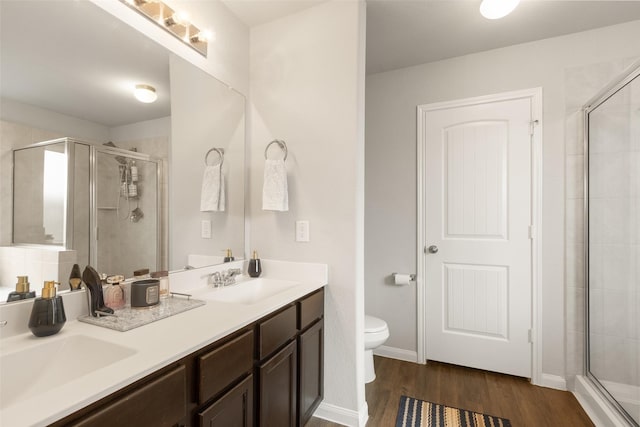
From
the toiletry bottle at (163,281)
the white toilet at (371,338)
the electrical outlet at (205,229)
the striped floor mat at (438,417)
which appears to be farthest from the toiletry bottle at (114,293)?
the striped floor mat at (438,417)

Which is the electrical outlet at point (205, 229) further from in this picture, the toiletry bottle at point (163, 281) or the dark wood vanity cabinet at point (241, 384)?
the dark wood vanity cabinet at point (241, 384)

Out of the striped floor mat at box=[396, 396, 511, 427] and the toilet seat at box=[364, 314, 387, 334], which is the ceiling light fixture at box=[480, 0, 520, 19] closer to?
the toilet seat at box=[364, 314, 387, 334]

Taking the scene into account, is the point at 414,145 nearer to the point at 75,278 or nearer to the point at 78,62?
the point at 78,62

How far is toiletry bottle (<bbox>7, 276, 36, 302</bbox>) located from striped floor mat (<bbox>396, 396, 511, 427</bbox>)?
6.05 feet

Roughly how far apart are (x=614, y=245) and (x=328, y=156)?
5.95ft

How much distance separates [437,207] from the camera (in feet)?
8.23

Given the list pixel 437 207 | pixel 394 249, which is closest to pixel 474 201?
pixel 437 207

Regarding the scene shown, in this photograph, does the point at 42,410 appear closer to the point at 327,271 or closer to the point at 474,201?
the point at 327,271

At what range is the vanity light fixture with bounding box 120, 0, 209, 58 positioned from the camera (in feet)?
4.48

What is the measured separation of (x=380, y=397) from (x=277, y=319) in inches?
46.9

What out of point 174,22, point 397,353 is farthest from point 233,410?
point 397,353

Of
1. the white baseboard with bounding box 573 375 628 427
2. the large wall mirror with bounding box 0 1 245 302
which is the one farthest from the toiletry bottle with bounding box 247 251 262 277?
the white baseboard with bounding box 573 375 628 427

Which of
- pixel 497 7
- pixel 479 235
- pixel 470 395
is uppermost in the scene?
pixel 497 7

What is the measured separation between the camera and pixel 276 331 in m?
1.32
